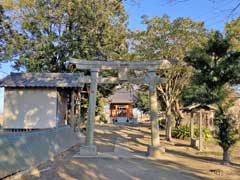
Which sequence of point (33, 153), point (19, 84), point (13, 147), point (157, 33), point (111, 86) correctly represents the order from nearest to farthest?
point (13, 147) → point (33, 153) → point (19, 84) → point (157, 33) → point (111, 86)

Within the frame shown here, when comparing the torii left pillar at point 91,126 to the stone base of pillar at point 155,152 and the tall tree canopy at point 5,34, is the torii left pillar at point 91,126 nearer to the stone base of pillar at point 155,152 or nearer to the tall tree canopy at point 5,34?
the stone base of pillar at point 155,152

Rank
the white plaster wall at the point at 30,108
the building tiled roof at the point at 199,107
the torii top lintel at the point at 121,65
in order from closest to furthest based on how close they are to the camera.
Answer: the torii top lintel at the point at 121,65 → the building tiled roof at the point at 199,107 → the white plaster wall at the point at 30,108

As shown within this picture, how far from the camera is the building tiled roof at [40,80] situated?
1802 cm

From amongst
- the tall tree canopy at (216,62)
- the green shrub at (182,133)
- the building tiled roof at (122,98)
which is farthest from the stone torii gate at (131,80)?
the building tiled roof at (122,98)

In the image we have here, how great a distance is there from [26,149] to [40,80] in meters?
10.2

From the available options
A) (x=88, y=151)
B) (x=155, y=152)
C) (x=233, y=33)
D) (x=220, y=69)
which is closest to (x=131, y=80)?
(x=155, y=152)

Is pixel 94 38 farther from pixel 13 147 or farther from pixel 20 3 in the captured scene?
pixel 13 147

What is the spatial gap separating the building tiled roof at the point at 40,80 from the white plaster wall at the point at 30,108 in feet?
1.47

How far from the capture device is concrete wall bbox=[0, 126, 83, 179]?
755cm

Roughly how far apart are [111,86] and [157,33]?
8.25 meters

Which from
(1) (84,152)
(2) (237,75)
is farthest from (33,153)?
(2) (237,75)

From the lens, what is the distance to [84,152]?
13.0 meters

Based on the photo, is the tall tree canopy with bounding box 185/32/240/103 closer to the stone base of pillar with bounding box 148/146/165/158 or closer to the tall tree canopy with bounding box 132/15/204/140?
the stone base of pillar with bounding box 148/146/165/158

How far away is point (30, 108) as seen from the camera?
59.9ft
